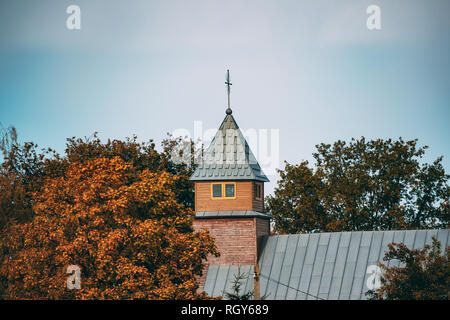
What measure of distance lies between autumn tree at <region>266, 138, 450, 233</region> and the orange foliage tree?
21.5 m

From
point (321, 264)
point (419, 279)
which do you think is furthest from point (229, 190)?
point (419, 279)

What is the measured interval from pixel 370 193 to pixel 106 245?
96.8ft

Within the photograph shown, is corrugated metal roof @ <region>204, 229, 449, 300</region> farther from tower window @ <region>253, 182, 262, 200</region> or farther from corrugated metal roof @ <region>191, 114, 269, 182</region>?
corrugated metal roof @ <region>191, 114, 269, 182</region>

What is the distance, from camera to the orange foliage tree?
111 ft

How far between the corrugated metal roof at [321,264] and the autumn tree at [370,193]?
14.9 metres

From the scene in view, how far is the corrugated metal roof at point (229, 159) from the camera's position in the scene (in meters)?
40.8

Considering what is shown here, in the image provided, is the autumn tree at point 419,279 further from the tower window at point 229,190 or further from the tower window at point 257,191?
the tower window at point 229,190

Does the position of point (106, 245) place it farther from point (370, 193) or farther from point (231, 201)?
point (370, 193)

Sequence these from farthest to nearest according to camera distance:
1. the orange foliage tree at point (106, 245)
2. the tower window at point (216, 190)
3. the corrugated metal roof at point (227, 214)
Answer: the tower window at point (216, 190) < the corrugated metal roof at point (227, 214) < the orange foliage tree at point (106, 245)

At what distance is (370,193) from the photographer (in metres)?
56.3

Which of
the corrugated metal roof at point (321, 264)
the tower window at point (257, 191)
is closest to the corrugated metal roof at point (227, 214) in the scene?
the tower window at point (257, 191)

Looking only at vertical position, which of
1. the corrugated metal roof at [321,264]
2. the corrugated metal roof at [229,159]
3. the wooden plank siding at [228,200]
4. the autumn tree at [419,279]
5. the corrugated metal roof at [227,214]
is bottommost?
the corrugated metal roof at [321,264]

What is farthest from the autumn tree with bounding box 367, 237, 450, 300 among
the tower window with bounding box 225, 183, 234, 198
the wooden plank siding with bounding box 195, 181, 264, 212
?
the tower window with bounding box 225, 183, 234, 198
